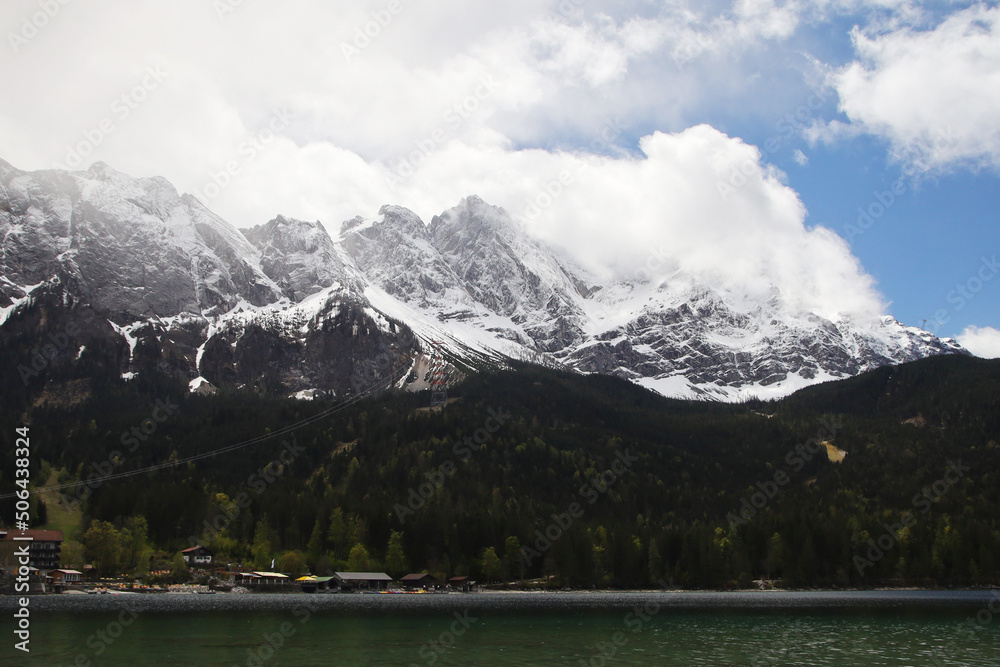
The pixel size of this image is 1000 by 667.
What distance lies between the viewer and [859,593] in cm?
14238

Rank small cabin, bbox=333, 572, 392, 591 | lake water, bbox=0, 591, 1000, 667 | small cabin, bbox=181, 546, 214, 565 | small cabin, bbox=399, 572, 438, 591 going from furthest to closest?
1. small cabin, bbox=181, 546, 214, 565
2. small cabin, bbox=399, 572, 438, 591
3. small cabin, bbox=333, 572, 392, 591
4. lake water, bbox=0, 591, 1000, 667

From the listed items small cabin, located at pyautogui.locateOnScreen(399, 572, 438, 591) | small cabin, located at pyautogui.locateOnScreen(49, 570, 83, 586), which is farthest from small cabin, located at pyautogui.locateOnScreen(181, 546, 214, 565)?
small cabin, located at pyautogui.locateOnScreen(399, 572, 438, 591)

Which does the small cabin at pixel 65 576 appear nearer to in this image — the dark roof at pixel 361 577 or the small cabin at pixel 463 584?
the dark roof at pixel 361 577

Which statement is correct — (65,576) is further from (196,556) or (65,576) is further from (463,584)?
(463,584)

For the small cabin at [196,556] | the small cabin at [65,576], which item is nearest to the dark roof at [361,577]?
the small cabin at [196,556]

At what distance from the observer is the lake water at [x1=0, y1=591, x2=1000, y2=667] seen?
203 ft

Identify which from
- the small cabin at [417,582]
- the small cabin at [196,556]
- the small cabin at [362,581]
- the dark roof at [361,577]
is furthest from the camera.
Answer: the small cabin at [196,556]

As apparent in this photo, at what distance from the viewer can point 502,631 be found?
8056 cm

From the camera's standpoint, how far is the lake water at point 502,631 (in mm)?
61844

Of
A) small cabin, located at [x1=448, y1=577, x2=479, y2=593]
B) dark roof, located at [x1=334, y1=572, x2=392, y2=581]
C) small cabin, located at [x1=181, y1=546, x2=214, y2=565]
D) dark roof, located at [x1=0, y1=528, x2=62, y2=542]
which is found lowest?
small cabin, located at [x1=448, y1=577, x2=479, y2=593]

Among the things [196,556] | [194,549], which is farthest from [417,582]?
[194,549]

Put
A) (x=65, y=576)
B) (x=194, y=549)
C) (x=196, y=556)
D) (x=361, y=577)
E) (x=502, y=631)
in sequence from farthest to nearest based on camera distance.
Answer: (x=196, y=556), (x=194, y=549), (x=361, y=577), (x=65, y=576), (x=502, y=631)

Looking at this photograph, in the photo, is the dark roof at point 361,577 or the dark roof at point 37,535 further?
the dark roof at point 361,577

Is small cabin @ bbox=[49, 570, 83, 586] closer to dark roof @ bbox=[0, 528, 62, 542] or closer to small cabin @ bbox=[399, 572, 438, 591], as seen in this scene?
dark roof @ bbox=[0, 528, 62, 542]
